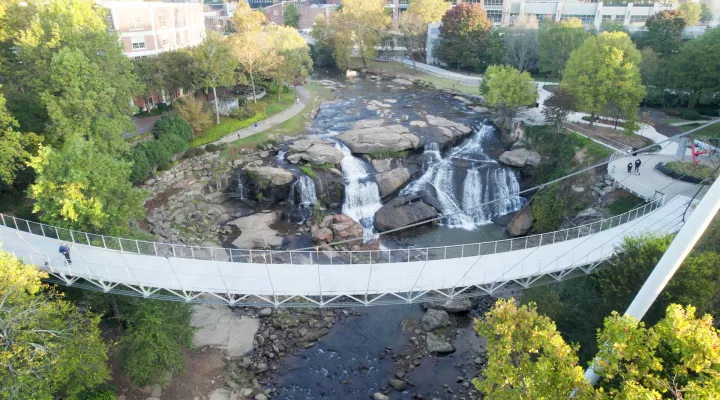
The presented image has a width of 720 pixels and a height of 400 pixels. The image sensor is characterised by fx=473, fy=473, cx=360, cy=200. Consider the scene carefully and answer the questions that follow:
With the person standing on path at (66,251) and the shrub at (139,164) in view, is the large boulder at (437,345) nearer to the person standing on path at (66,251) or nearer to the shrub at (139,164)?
the person standing on path at (66,251)

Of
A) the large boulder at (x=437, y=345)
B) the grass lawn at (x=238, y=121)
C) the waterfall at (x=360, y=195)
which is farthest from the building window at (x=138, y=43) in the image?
the large boulder at (x=437, y=345)

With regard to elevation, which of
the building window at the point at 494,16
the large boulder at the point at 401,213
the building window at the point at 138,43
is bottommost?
the large boulder at the point at 401,213

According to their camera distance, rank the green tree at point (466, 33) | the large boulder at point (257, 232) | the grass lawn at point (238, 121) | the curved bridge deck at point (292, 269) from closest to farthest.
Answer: the curved bridge deck at point (292, 269)
the large boulder at point (257, 232)
the grass lawn at point (238, 121)
the green tree at point (466, 33)

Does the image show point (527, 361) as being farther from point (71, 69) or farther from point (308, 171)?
point (71, 69)

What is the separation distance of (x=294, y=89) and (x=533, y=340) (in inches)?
2307

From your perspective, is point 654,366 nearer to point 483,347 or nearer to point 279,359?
point 483,347

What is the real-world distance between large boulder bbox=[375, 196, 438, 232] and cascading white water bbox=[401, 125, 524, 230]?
1.84m

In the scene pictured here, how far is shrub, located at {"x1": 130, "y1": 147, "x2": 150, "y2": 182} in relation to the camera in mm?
36750

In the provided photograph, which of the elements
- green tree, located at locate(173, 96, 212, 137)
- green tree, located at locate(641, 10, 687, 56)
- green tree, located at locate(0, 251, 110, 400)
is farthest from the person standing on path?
green tree, located at locate(641, 10, 687, 56)

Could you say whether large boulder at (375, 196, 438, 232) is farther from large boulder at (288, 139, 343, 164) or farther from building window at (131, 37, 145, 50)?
building window at (131, 37, 145, 50)

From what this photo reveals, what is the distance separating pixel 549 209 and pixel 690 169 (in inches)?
368

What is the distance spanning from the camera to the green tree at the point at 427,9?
3243 inches

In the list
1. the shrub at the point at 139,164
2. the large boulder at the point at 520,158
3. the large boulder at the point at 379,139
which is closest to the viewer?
the shrub at the point at 139,164

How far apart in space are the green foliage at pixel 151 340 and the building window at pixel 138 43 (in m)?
37.4
